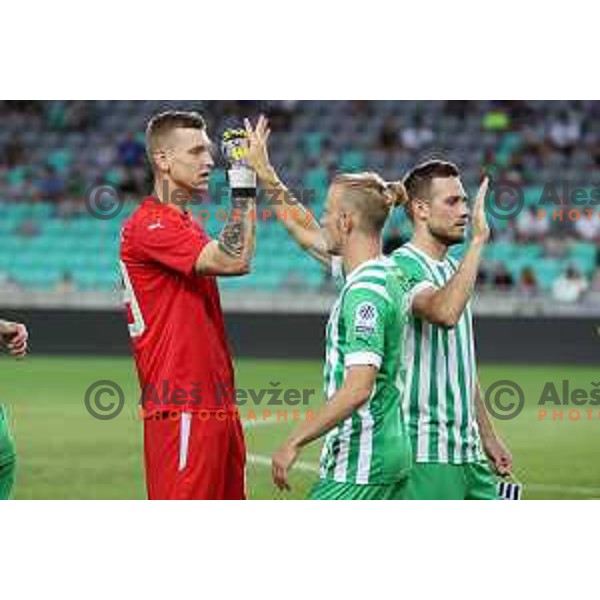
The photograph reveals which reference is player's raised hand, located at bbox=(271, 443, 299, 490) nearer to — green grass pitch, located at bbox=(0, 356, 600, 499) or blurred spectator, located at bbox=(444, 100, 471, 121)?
green grass pitch, located at bbox=(0, 356, 600, 499)

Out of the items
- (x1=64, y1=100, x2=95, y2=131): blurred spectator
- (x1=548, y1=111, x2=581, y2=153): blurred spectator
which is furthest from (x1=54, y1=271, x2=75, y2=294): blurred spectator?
(x1=548, y1=111, x2=581, y2=153): blurred spectator

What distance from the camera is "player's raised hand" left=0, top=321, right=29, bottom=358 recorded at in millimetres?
6875

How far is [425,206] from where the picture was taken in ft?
21.6

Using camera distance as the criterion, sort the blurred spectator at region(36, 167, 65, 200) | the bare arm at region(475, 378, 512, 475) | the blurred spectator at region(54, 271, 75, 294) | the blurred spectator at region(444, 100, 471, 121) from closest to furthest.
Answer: the bare arm at region(475, 378, 512, 475)
the blurred spectator at region(54, 271, 75, 294)
the blurred spectator at region(36, 167, 65, 200)
the blurred spectator at region(444, 100, 471, 121)

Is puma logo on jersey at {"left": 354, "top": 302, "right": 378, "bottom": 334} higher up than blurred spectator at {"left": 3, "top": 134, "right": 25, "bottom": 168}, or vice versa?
blurred spectator at {"left": 3, "top": 134, "right": 25, "bottom": 168}

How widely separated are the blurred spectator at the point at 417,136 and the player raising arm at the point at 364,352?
19.7 m

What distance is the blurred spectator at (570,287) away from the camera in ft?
70.3

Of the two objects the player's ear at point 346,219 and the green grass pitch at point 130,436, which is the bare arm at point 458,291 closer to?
the player's ear at point 346,219

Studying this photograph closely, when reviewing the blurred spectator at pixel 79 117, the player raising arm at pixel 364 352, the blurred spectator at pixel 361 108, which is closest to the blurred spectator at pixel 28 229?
the blurred spectator at pixel 79 117

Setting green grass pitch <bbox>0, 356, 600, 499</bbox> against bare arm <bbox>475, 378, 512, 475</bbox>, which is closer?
bare arm <bbox>475, 378, 512, 475</bbox>

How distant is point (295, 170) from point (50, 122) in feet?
15.1

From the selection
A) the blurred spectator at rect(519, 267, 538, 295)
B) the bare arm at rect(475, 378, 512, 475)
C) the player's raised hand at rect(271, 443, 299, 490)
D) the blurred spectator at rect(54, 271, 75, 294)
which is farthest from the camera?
the blurred spectator at rect(519, 267, 538, 295)

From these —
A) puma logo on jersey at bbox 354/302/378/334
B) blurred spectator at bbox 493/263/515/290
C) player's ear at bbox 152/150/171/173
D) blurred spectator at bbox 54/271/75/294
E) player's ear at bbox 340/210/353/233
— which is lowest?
blurred spectator at bbox 54/271/75/294

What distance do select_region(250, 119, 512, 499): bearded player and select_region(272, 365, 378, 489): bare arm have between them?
0.78 meters
